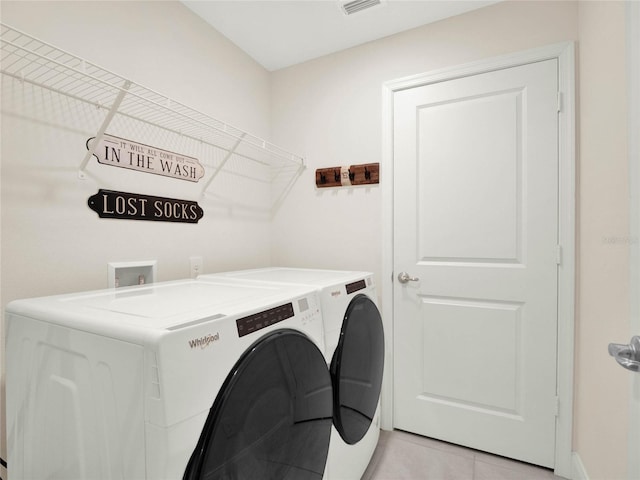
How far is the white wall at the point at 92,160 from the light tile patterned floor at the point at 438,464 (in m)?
1.44

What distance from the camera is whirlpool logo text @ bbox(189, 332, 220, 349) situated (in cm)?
70

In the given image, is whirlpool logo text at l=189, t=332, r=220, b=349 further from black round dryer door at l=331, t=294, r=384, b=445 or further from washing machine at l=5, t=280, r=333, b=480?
black round dryer door at l=331, t=294, r=384, b=445

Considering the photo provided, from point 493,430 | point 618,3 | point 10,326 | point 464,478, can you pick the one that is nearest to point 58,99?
point 10,326

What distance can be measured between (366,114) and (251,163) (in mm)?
859

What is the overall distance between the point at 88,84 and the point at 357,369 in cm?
162

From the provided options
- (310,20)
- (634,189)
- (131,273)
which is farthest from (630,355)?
(310,20)

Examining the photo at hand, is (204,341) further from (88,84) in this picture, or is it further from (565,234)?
(565,234)

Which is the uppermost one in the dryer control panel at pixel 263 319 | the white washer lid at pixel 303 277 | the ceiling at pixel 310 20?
the ceiling at pixel 310 20

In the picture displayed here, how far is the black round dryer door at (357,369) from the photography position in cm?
126

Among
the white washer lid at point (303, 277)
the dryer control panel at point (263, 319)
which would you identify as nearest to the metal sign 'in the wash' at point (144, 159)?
the white washer lid at point (303, 277)

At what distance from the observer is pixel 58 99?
3.93ft

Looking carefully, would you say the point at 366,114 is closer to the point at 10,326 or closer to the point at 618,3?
the point at 618,3

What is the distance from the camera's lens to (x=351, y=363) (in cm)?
132

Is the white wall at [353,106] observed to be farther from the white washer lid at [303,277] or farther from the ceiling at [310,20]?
the white washer lid at [303,277]
